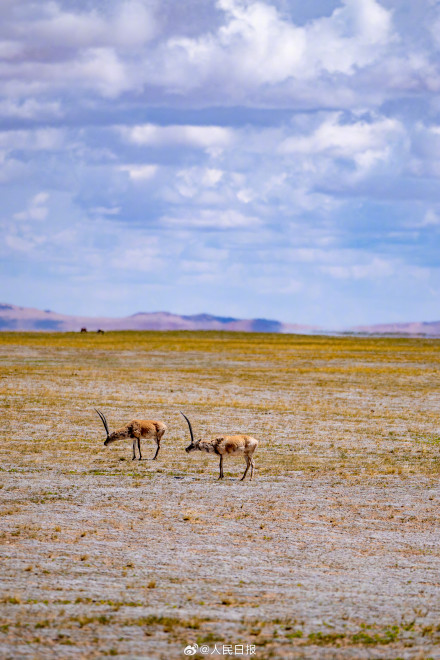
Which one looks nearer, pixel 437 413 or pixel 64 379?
pixel 437 413

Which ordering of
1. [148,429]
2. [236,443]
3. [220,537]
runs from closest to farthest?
[220,537] < [236,443] < [148,429]

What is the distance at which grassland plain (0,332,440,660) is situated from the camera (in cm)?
911

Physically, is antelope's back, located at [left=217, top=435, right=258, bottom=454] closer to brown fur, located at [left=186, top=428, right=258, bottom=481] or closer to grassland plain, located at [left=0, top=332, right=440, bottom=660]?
brown fur, located at [left=186, top=428, right=258, bottom=481]

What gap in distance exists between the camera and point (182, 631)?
29.7 feet

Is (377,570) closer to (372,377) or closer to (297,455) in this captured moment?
(297,455)

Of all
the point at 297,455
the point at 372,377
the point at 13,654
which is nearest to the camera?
the point at 13,654

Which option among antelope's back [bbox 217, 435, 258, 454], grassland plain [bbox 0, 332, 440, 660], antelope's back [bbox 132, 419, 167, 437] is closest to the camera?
grassland plain [bbox 0, 332, 440, 660]

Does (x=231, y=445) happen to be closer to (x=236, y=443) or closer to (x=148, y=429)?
(x=236, y=443)

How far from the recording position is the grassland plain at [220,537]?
9109mm

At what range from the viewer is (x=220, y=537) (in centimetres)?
1402

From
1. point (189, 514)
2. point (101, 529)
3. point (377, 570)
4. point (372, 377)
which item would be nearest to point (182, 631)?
point (377, 570)

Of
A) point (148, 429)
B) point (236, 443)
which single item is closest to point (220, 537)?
point (236, 443)

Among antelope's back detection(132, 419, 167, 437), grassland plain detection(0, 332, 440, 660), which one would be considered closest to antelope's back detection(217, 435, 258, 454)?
grassland plain detection(0, 332, 440, 660)

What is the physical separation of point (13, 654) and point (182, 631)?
2.00 m
